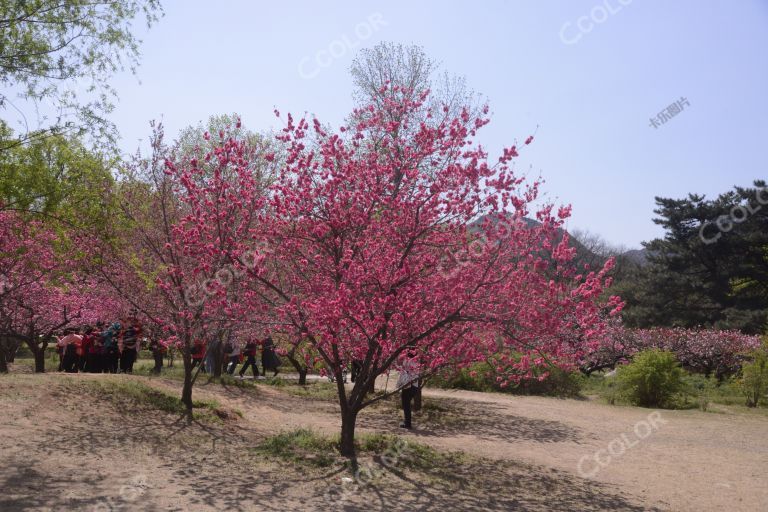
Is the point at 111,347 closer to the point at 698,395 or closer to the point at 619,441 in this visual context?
the point at 619,441

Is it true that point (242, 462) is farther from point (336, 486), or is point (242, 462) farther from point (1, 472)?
point (1, 472)

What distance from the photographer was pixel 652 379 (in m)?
16.3

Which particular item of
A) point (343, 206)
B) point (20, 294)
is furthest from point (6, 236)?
point (343, 206)

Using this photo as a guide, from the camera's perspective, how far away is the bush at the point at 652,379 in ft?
53.1

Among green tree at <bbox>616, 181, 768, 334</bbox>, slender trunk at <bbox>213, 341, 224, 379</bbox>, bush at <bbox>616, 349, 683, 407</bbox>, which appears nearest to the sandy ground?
bush at <bbox>616, 349, 683, 407</bbox>

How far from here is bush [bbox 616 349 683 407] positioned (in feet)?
53.1

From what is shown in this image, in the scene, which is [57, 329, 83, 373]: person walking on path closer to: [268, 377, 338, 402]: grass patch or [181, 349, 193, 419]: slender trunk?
[181, 349, 193, 419]: slender trunk

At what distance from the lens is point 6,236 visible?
12.6 meters

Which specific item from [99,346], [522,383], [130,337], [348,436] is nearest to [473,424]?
[348,436]

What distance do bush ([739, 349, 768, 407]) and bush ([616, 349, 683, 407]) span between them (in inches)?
93.1

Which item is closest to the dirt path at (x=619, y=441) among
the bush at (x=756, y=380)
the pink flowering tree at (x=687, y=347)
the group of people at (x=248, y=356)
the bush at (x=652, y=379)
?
the bush at (x=652, y=379)

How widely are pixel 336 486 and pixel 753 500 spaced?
504 centimetres

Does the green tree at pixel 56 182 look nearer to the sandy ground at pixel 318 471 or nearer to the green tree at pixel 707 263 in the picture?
the sandy ground at pixel 318 471

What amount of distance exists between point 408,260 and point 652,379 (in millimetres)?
11593
